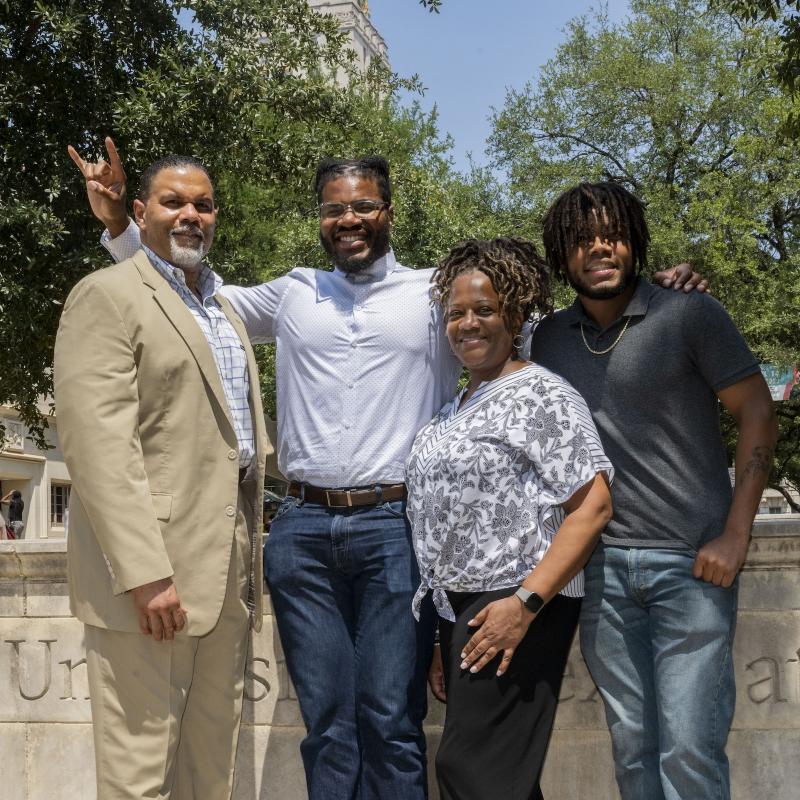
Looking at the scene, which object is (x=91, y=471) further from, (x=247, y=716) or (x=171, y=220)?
(x=247, y=716)

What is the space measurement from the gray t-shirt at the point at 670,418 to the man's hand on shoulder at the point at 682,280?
0.07 m

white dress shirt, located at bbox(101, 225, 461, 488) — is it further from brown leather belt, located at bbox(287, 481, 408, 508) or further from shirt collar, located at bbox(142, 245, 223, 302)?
shirt collar, located at bbox(142, 245, 223, 302)

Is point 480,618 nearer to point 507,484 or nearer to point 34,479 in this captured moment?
point 507,484

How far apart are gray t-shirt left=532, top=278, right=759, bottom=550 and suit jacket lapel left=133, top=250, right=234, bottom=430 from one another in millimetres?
1260

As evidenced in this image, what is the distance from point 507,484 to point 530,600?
13.8 inches

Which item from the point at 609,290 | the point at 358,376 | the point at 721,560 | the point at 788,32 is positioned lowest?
the point at 721,560

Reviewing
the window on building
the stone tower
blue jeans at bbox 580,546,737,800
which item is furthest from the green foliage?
the stone tower

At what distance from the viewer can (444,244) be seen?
1933cm

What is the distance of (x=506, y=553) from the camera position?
308cm

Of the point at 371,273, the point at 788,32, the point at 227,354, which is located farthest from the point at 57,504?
the point at 227,354

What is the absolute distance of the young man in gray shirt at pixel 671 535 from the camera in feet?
10.8

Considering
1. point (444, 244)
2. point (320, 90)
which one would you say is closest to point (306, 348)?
point (320, 90)

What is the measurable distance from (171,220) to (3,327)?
775 centimetres

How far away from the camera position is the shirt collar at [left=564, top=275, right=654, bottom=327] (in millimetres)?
3537
